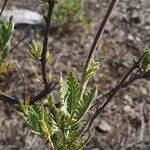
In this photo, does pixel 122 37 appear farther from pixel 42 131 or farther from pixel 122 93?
pixel 42 131

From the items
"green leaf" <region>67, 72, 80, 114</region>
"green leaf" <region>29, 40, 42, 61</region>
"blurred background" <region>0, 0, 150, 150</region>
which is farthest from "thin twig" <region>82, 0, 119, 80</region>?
"blurred background" <region>0, 0, 150, 150</region>

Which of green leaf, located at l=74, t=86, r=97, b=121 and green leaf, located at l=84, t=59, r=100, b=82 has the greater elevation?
green leaf, located at l=74, t=86, r=97, b=121

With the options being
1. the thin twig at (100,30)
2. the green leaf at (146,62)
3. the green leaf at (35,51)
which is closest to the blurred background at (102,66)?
the green leaf at (35,51)

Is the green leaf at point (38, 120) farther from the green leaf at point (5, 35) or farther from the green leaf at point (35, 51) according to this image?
the green leaf at point (35, 51)

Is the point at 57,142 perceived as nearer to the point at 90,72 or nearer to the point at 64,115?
the point at 64,115

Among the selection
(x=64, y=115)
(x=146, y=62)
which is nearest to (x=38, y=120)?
(x=64, y=115)

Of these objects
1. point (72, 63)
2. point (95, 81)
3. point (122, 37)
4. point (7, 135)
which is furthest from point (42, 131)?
point (122, 37)

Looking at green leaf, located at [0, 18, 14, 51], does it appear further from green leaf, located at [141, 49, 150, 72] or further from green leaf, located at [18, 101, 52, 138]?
green leaf, located at [141, 49, 150, 72]
